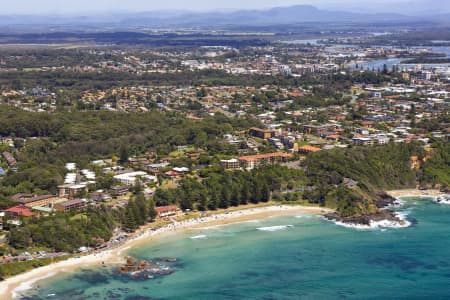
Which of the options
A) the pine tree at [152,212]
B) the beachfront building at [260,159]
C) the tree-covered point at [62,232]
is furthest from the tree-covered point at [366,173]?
the tree-covered point at [62,232]

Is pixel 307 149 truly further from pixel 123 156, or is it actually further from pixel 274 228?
pixel 274 228

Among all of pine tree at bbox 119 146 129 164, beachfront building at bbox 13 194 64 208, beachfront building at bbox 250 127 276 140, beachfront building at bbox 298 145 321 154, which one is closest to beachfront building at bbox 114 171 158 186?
pine tree at bbox 119 146 129 164

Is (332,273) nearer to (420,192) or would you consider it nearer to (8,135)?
(420,192)

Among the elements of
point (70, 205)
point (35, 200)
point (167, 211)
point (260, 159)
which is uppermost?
point (260, 159)

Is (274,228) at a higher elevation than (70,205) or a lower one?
lower

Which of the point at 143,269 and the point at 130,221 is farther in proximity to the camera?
the point at 130,221

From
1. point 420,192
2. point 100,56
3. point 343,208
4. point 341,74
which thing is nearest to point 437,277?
point 343,208

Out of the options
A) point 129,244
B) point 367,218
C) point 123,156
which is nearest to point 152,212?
point 129,244
